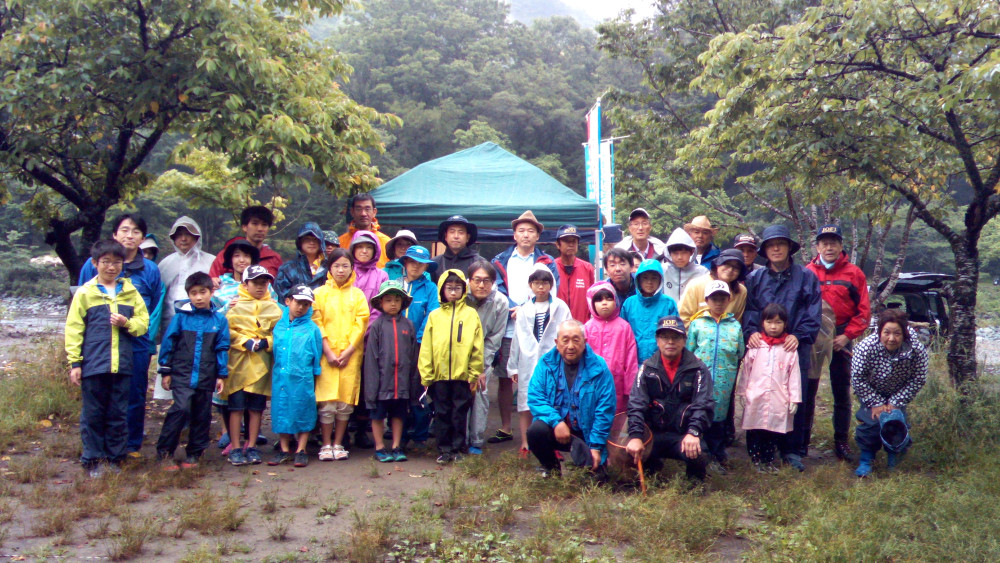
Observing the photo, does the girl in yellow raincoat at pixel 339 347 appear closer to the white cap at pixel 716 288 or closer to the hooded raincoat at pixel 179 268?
the hooded raincoat at pixel 179 268

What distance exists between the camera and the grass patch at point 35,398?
6.31 meters

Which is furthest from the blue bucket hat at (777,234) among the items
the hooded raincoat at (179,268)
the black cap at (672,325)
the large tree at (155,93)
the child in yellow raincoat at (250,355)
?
the hooded raincoat at (179,268)

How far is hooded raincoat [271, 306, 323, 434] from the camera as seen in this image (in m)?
5.53

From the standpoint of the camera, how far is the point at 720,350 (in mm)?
5457

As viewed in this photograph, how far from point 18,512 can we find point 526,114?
3125cm

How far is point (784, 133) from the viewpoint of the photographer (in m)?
6.88

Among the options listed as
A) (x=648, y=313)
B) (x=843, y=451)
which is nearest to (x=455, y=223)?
(x=648, y=313)

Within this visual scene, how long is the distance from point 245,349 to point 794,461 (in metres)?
4.11

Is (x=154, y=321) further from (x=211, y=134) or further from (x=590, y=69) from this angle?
(x=590, y=69)

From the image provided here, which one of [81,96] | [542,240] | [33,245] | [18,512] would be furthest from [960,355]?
[33,245]

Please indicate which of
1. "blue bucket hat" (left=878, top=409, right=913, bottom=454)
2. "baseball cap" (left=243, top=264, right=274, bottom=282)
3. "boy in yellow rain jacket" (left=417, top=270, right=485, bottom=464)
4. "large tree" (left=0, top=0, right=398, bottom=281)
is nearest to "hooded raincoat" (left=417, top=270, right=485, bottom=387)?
"boy in yellow rain jacket" (left=417, top=270, right=485, bottom=464)

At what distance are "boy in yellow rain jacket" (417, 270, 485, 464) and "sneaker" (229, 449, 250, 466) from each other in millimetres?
1393

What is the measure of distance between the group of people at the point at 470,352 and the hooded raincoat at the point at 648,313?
16 mm

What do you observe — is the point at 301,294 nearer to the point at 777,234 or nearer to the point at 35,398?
the point at 35,398
